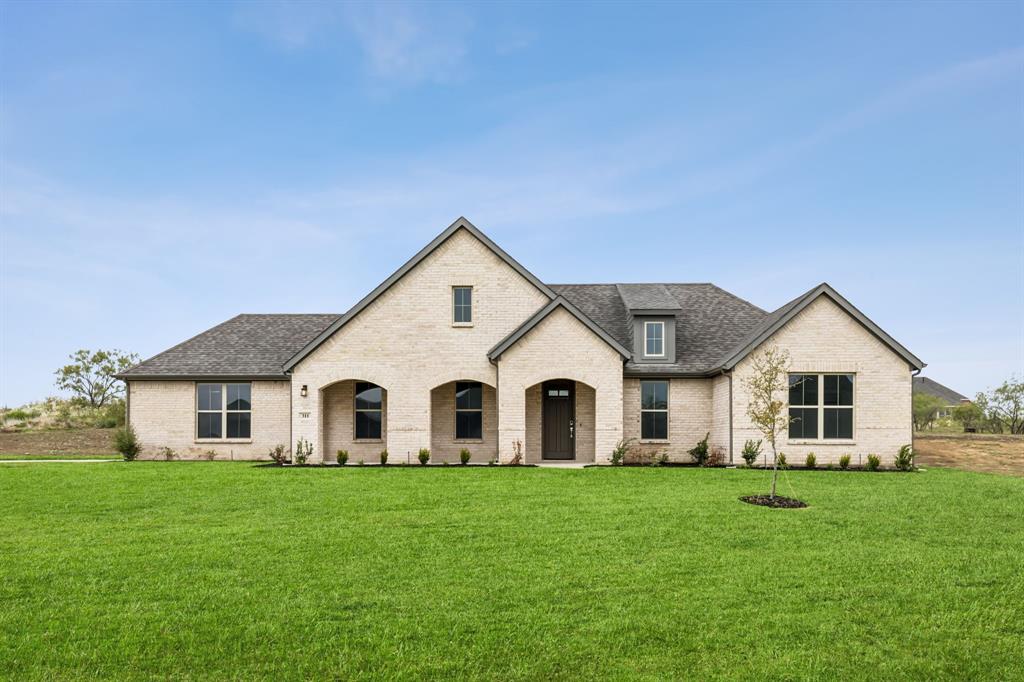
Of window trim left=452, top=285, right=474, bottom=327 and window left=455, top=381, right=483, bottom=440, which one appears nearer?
window trim left=452, top=285, right=474, bottom=327

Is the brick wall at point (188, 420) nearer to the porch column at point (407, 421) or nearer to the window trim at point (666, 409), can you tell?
the porch column at point (407, 421)

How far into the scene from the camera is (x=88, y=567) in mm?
8031

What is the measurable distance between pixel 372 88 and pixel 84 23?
325 inches

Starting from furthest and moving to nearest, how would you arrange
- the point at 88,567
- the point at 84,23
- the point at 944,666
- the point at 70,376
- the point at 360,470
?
1. the point at 70,376
2. the point at 360,470
3. the point at 84,23
4. the point at 88,567
5. the point at 944,666

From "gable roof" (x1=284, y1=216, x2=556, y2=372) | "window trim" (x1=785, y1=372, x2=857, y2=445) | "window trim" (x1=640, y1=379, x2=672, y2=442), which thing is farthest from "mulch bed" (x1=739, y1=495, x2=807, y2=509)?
"gable roof" (x1=284, y1=216, x2=556, y2=372)

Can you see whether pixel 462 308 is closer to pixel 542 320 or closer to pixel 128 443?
pixel 542 320

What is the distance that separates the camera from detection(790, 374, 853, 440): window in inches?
829

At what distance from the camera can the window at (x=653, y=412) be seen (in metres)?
22.5

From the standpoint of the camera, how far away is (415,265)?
22.4m

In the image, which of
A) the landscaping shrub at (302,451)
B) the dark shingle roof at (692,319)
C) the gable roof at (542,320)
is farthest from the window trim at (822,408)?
the landscaping shrub at (302,451)

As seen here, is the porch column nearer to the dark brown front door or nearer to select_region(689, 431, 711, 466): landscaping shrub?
the dark brown front door

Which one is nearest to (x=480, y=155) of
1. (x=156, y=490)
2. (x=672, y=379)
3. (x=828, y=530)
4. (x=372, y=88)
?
(x=372, y=88)

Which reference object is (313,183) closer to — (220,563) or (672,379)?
(672,379)

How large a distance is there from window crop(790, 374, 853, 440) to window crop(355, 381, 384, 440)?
14557 mm
